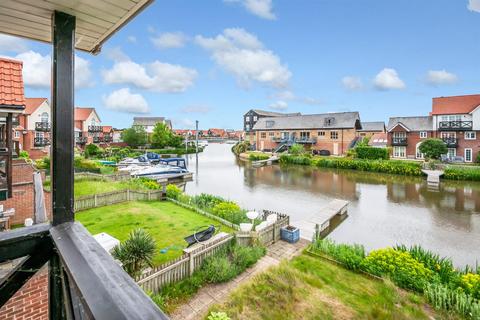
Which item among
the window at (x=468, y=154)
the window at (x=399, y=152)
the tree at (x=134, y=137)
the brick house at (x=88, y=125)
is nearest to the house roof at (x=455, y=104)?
the window at (x=468, y=154)

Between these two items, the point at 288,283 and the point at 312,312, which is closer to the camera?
the point at 312,312

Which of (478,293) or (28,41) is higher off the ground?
(28,41)

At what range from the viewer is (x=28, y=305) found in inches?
194

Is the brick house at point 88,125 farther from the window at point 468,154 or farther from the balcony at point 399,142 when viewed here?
the window at point 468,154

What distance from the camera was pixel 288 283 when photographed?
7031 mm

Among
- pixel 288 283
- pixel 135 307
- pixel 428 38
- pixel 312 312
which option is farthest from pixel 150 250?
pixel 428 38

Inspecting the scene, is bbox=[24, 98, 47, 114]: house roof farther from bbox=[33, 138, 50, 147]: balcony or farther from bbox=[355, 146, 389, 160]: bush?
bbox=[355, 146, 389, 160]: bush

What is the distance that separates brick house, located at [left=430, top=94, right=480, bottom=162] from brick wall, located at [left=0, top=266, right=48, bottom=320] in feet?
133

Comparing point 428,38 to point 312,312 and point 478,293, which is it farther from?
point 312,312

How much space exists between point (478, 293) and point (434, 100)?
37384 millimetres

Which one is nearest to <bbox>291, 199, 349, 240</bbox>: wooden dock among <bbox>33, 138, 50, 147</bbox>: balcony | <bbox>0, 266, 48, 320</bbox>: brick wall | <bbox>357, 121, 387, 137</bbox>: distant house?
<bbox>0, 266, 48, 320</bbox>: brick wall

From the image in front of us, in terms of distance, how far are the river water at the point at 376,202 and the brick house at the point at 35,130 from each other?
60.3 feet

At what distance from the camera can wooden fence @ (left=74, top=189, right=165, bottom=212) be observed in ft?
42.9

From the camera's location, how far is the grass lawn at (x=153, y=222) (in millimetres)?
9492
